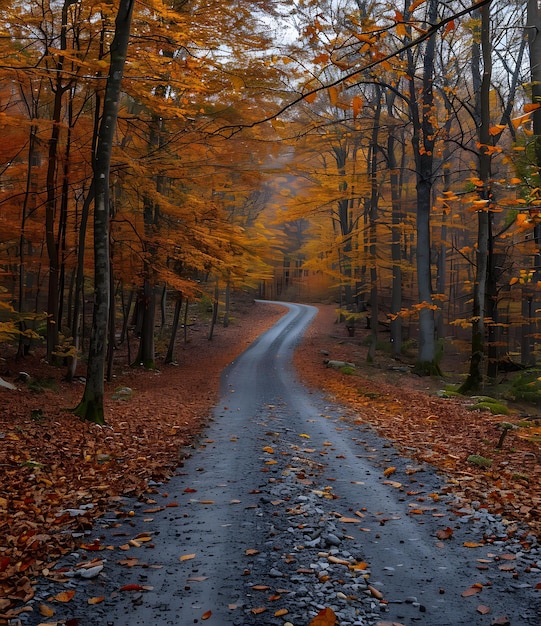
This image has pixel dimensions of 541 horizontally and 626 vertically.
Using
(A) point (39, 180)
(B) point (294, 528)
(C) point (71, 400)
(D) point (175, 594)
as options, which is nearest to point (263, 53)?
(A) point (39, 180)

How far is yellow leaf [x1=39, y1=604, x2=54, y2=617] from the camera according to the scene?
3.21 m

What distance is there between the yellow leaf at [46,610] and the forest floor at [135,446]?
0.47 feet

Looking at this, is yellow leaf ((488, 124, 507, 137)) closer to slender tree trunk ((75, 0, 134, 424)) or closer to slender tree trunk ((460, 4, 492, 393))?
slender tree trunk ((75, 0, 134, 424))

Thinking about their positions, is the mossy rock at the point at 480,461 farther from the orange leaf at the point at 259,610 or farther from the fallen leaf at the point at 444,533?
the orange leaf at the point at 259,610

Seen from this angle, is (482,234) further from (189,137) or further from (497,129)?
(497,129)

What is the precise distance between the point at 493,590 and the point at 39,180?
15.1 metres

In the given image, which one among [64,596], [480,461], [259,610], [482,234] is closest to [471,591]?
[259,610]

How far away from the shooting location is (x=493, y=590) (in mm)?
3611

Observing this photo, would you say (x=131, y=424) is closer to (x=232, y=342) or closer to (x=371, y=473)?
(x=371, y=473)

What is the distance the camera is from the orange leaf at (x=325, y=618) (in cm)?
316

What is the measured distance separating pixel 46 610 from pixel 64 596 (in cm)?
18

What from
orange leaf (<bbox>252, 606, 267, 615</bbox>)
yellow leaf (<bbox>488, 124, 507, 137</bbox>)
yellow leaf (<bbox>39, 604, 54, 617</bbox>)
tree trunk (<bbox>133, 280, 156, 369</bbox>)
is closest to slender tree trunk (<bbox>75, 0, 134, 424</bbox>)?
yellow leaf (<bbox>39, 604, 54, 617</bbox>)

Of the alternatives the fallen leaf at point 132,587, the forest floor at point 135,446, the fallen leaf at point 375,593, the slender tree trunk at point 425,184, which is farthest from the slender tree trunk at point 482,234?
the fallen leaf at point 132,587

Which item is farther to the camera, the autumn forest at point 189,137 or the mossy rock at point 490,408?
the mossy rock at point 490,408
